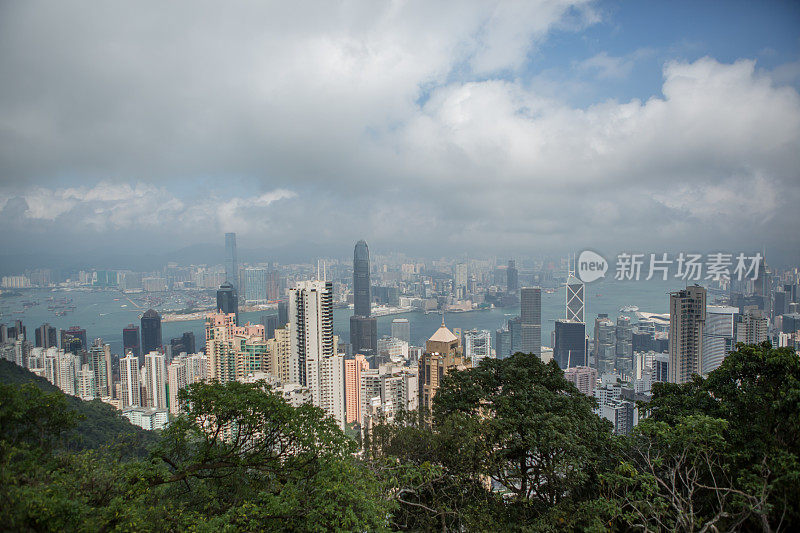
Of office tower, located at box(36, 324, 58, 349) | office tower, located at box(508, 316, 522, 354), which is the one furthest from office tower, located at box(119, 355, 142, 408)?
office tower, located at box(508, 316, 522, 354)

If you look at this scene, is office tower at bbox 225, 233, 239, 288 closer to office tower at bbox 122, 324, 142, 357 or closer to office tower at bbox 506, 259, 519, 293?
office tower at bbox 122, 324, 142, 357

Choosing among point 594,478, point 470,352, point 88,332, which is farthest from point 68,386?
point 594,478

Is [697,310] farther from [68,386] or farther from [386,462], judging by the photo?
[68,386]

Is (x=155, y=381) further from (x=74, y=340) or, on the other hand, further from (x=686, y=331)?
(x=686, y=331)

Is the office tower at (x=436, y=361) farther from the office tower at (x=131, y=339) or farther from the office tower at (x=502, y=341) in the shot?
the office tower at (x=131, y=339)

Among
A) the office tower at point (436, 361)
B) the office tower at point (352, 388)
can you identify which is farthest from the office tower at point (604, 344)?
the office tower at point (352, 388)

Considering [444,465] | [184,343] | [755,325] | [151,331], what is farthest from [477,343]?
[444,465]
